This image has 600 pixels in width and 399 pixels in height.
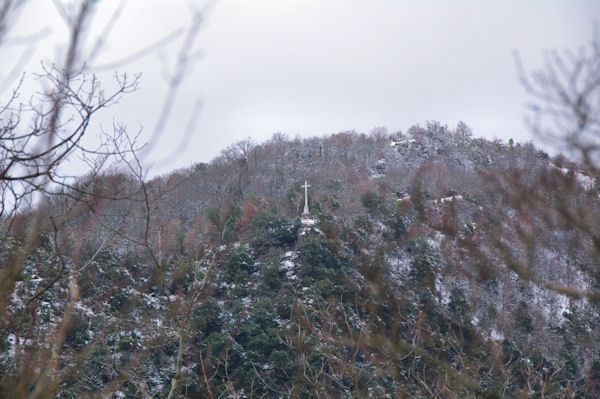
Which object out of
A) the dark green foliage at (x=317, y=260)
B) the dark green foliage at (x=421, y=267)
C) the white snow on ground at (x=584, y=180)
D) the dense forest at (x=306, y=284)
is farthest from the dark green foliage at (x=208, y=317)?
the white snow on ground at (x=584, y=180)

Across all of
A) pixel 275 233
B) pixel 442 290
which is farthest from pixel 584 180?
pixel 275 233

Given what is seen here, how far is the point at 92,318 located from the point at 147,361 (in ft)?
4.64

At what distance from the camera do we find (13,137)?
1.77m

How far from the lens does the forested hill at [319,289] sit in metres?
2.49

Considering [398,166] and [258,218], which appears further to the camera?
[398,166]

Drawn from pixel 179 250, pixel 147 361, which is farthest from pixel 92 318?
pixel 179 250

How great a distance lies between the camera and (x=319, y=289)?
12.4 m

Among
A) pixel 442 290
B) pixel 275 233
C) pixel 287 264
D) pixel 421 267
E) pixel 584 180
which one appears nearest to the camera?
pixel 584 180

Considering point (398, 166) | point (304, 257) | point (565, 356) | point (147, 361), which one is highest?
point (398, 166)

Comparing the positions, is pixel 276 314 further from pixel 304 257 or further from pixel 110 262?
pixel 110 262

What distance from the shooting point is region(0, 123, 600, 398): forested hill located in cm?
249

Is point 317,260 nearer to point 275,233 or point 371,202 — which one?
point 371,202

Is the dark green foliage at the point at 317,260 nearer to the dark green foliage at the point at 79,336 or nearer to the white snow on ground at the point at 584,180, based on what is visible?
the dark green foliage at the point at 79,336

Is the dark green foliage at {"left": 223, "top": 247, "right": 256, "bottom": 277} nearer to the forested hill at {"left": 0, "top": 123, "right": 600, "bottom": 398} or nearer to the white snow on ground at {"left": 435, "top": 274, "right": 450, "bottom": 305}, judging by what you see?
the forested hill at {"left": 0, "top": 123, "right": 600, "bottom": 398}
